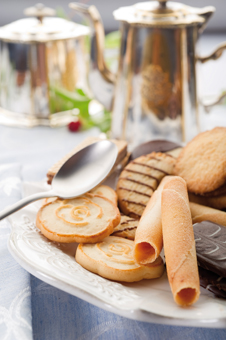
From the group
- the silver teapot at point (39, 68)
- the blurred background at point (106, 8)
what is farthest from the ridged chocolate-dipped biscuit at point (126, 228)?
the blurred background at point (106, 8)

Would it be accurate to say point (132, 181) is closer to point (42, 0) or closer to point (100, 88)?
point (100, 88)

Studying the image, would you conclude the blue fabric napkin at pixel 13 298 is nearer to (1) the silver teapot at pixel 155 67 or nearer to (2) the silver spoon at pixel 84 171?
(2) the silver spoon at pixel 84 171

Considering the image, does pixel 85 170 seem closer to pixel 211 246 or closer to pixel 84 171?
pixel 84 171

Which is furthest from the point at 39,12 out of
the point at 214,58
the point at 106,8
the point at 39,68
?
the point at 106,8

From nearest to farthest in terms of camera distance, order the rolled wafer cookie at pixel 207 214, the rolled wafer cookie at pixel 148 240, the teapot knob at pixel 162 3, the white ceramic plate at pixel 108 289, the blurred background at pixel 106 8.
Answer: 1. the white ceramic plate at pixel 108 289
2. the rolled wafer cookie at pixel 148 240
3. the rolled wafer cookie at pixel 207 214
4. the teapot knob at pixel 162 3
5. the blurred background at pixel 106 8

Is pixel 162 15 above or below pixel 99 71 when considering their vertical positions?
above
